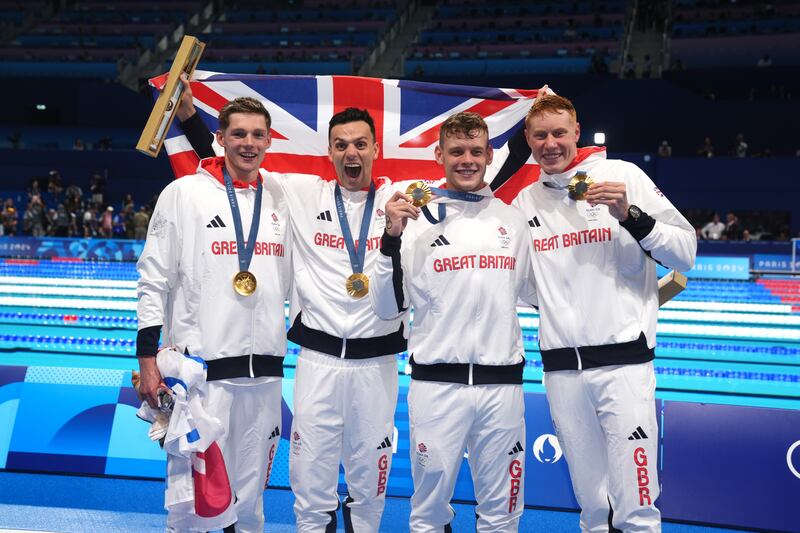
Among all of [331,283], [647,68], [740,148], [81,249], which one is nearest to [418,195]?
[331,283]

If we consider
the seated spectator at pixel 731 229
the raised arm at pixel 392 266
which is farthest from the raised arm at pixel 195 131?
the seated spectator at pixel 731 229

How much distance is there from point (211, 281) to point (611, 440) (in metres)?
1.70

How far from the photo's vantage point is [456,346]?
2.89 meters

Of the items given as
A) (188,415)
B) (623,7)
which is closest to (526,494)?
(188,415)

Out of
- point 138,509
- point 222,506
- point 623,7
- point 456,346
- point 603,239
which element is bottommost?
point 138,509

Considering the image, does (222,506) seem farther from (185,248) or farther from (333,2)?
(333,2)

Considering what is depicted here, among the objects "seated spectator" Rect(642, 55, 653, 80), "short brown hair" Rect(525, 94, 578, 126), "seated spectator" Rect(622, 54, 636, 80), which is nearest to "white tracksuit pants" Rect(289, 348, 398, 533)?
"short brown hair" Rect(525, 94, 578, 126)

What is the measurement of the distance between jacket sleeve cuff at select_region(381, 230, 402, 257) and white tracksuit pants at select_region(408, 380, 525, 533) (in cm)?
53

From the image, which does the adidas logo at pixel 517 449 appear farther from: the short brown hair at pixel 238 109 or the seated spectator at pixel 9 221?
the seated spectator at pixel 9 221

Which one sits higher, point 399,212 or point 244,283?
point 399,212

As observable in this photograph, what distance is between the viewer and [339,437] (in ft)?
10.1

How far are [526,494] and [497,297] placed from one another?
1732 mm

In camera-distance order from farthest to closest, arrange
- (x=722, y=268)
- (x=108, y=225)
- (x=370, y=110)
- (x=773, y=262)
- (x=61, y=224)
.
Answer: (x=61, y=224) < (x=108, y=225) < (x=773, y=262) < (x=722, y=268) < (x=370, y=110)

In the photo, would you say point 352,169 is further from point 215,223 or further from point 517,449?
point 517,449
